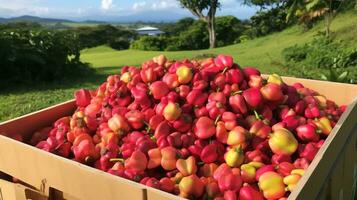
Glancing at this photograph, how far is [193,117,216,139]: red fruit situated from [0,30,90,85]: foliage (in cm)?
771

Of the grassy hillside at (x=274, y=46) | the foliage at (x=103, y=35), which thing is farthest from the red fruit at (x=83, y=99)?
the foliage at (x=103, y=35)

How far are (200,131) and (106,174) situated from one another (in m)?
0.62

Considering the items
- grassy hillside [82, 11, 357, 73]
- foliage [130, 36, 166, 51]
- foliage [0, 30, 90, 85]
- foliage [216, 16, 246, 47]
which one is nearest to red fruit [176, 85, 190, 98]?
foliage [0, 30, 90, 85]

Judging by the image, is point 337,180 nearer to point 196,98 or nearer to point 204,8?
point 196,98

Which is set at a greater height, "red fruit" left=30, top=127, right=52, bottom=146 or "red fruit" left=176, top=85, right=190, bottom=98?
"red fruit" left=176, top=85, right=190, bottom=98

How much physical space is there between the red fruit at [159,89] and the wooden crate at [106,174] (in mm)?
702

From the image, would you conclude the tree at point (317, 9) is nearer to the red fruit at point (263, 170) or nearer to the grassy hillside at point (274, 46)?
the grassy hillside at point (274, 46)

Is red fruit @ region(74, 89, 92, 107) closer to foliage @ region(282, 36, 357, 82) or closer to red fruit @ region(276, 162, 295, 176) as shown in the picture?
red fruit @ region(276, 162, 295, 176)

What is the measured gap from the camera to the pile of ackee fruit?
1729 millimetres

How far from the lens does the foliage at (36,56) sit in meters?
9.00

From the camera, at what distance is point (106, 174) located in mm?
1470

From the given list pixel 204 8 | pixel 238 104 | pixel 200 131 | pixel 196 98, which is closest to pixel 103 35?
pixel 204 8

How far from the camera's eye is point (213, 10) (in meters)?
27.2

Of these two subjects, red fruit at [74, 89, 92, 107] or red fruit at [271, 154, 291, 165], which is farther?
red fruit at [74, 89, 92, 107]
